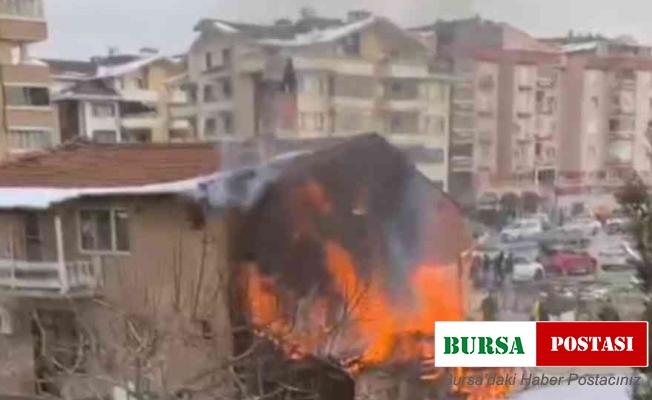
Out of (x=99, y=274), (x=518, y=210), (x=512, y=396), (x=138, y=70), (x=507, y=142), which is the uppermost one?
(x=138, y=70)

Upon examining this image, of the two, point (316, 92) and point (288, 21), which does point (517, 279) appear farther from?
point (288, 21)

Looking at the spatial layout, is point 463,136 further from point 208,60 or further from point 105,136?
point 105,136

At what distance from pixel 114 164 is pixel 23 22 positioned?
12.3 inches

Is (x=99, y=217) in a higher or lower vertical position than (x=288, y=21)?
lower

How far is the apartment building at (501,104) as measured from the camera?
4.10 feet

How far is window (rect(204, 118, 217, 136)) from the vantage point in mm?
1261

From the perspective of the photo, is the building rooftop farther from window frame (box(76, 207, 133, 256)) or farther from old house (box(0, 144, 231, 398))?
window frame (box(76, 207, 133, 256))

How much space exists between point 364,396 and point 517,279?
1.24ft

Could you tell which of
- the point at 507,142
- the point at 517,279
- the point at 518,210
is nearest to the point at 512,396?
the point at 517,279

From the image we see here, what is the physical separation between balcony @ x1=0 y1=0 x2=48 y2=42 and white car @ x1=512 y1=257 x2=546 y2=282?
0.98 metres

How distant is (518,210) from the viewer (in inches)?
50.4

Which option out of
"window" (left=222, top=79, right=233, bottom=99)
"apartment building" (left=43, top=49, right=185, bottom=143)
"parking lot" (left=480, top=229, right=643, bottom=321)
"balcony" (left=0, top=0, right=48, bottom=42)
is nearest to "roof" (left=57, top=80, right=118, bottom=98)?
"apartment building" (left=43, top=49, right=185, bottom=143)

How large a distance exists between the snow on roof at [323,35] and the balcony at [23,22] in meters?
0.41

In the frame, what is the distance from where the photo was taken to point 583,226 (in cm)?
128
